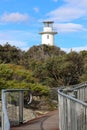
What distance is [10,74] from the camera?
4009 centimetres

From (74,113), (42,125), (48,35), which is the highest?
(48,35)

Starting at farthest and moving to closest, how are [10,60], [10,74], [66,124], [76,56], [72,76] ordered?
[10,60] → [76,56] → [72,76] → [10,74] → [66,124]

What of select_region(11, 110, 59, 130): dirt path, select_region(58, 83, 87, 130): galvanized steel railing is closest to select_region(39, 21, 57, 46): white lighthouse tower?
select_region(11, 110, 59, 130): dirt path

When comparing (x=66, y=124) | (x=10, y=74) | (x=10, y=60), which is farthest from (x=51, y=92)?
(x=10, y=60)

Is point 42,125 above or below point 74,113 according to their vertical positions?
below

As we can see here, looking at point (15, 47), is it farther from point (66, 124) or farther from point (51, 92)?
point (66, 124)

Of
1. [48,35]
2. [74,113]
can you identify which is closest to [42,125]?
[74,113]

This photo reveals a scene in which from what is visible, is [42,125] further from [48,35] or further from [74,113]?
[48,35]

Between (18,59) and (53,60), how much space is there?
81.6 ft

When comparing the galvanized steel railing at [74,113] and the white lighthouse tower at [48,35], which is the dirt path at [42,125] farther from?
the white lighthouse tower at [48,35]

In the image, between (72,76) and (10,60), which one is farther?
(10,60)

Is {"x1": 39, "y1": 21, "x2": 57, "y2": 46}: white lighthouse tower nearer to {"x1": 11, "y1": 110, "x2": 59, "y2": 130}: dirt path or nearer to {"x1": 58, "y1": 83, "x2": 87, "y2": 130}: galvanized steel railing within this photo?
{"x1": 11, "y1": 110, "x2": 59, "y2": 130}: dirt path

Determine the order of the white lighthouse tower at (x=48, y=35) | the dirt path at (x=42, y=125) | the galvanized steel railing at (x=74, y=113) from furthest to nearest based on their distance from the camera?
the white lighthouse tower at (x=48, y=35)
the dirt path at (x=42, y=125)
the galvanized steel railing at (x=74, y=113)

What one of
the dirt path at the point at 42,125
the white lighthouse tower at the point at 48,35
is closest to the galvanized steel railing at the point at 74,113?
the dirt path at the point at 42,125
